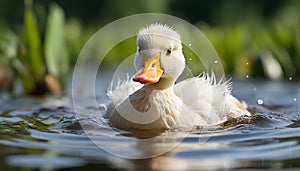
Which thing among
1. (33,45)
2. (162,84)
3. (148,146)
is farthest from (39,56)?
(148,146)

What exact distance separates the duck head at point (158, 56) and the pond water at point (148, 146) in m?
0.45

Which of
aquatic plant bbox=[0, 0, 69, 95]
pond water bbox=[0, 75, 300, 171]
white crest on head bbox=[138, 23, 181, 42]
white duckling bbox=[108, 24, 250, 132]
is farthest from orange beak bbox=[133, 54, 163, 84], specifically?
aquatic plant bbox=[0, 0, 69, 95]

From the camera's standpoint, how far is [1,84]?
Result: 799 centimetres

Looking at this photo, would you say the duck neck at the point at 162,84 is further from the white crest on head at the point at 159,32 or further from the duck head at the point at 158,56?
the white crest on head at the point at 159,32

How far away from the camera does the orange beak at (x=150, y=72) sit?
4.16 m

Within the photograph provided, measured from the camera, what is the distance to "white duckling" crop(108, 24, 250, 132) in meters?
4.32

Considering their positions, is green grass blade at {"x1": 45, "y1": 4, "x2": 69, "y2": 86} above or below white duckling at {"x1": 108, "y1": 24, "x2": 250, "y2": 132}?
above

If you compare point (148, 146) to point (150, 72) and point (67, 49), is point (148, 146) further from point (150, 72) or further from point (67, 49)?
point (67, 49)

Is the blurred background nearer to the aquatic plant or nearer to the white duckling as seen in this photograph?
the aquatic plant

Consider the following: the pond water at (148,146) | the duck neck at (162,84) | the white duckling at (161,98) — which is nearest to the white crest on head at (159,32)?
the white duckling at (161,98)

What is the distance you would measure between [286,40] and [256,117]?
4.91 metres

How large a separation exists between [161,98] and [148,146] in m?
0.84

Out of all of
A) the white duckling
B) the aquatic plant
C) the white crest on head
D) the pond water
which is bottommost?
the pond water

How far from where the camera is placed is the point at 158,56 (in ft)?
14.3
